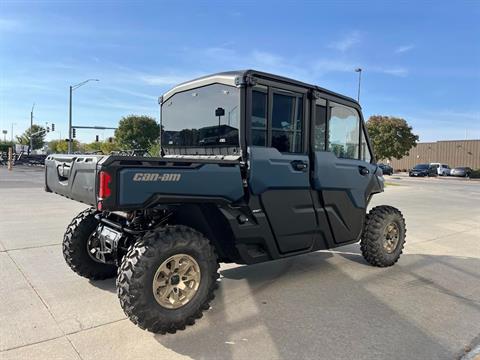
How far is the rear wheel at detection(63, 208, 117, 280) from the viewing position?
4656mm

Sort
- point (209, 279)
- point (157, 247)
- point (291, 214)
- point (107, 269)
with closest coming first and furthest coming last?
point (157, 247) → point (209, 279) → point (291, 214) → point (107, 269)

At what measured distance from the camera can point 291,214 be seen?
4.47 m

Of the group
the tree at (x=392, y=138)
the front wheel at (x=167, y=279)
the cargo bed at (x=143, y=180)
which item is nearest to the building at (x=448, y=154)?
the tree at (x=392, y=138)

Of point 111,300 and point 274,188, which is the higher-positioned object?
point 274,188

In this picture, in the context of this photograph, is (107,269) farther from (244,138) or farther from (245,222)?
(244,138)

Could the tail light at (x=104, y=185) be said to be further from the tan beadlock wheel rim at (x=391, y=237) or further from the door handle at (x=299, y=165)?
the tan beadlock wheel rim at (x=391, y=237)

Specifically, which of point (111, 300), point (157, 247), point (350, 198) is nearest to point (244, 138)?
point (157, 247)

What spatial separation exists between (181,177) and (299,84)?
1869 mm

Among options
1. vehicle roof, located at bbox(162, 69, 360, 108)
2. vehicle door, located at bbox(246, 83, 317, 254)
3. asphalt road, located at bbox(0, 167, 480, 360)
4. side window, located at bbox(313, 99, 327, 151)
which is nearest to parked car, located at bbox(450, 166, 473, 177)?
asphalt road, located at bbox(0, 167, 480, 360)

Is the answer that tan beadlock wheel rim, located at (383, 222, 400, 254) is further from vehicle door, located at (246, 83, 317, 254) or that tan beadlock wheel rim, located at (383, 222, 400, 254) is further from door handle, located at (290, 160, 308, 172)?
door handle, located at (290, 160, 308, 172)

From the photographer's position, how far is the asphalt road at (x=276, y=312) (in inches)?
129

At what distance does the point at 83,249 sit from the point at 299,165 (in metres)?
2.68

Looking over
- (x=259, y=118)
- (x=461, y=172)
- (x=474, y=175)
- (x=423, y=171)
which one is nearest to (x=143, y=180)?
(x=259, y=118)

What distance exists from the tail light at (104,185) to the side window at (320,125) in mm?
2494
